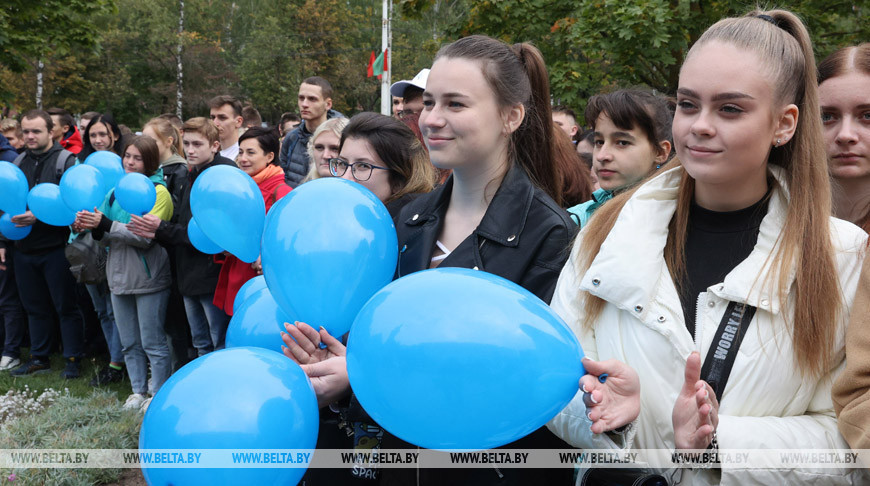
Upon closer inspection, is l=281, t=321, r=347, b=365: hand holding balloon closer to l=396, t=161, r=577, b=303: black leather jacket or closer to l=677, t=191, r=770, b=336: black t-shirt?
l=396, t=161, r=577, b=303: black leather jacket

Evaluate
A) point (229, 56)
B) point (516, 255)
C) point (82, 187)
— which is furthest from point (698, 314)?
point (229, 56)

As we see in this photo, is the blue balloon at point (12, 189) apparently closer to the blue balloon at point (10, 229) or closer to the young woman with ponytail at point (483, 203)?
the blue balloon at point (10, 229)

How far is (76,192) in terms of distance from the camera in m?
4.78

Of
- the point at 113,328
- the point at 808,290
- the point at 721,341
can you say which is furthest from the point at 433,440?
the point at 113,328

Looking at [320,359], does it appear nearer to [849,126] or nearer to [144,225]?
[849,126]

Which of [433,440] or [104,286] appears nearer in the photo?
[433,440]

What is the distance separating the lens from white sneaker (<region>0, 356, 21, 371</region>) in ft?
20.9

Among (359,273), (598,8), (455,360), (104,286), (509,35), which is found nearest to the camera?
(455,360)

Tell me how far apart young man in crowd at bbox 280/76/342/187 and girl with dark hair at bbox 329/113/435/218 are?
3308mm

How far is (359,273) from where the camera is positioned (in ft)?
6.69

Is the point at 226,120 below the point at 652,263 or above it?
below

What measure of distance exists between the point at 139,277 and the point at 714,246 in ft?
15.1

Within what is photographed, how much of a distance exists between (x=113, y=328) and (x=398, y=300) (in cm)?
528

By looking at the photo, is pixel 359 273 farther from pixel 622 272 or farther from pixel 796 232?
pixel 796 232
